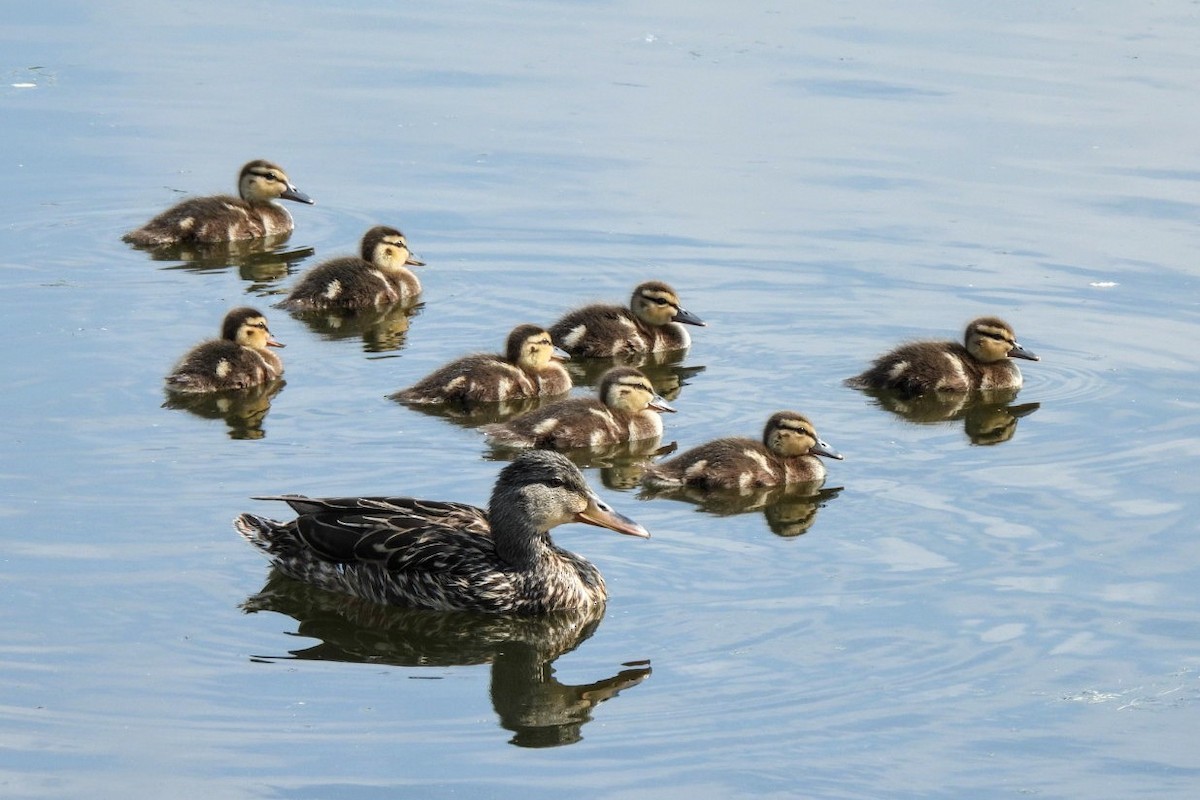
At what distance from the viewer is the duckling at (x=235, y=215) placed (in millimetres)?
11344

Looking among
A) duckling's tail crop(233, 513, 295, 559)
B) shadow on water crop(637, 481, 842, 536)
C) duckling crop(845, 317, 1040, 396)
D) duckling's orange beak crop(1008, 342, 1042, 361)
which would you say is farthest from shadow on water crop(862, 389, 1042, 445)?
duckling's tail crop(233, 513, 295, 559)

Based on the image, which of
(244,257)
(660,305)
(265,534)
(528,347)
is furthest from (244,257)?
(265,534)

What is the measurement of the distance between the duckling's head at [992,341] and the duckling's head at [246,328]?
→ 10.7 feet

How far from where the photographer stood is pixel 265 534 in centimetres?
702

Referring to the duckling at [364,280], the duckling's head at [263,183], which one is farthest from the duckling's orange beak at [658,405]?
the duckling's head at [263,183]

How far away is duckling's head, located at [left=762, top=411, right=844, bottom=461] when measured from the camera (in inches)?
325

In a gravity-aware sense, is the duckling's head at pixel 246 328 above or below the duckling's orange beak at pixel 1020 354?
below

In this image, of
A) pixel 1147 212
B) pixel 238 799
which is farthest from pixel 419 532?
pixel 1147 212

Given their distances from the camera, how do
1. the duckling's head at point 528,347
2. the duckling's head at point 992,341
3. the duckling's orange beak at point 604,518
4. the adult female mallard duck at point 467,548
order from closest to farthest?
the adult female mallard duck at point 467,548 → the duckling's orange beak at point 604,518 → the duckling's head at point 528,347 → the duckling's head at point 992,341

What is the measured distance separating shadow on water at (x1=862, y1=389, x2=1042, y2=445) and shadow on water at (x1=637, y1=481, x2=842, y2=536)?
1.06 m

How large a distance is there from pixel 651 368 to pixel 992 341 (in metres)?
1.64

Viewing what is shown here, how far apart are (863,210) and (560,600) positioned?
5768 millimetres

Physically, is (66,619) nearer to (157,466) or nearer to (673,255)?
(157,466)

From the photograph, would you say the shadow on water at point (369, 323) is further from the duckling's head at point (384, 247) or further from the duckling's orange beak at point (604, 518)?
the duckling's orange beak at point (604, 518)
